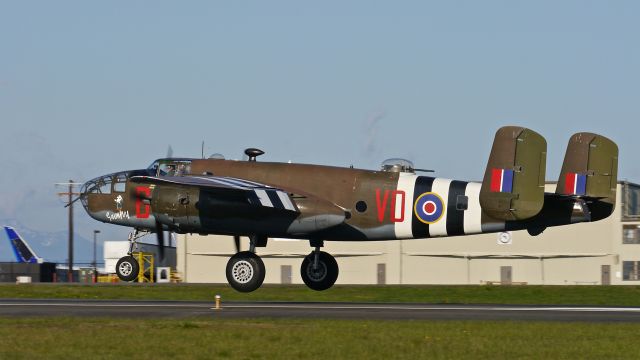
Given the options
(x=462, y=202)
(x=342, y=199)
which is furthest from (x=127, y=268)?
(x=462, y=202)

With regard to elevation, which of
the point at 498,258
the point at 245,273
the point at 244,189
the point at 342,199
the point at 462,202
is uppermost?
the point at 244,189

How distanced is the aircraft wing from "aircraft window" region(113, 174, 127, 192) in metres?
2.03

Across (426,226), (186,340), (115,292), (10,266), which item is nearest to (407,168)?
(426,226)

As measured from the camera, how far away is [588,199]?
3525 centimetres

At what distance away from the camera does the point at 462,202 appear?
1452 inches

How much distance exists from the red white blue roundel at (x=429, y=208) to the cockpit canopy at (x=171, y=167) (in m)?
8.80

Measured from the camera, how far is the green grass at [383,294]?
5478 centimetres

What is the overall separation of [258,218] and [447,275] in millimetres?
54284

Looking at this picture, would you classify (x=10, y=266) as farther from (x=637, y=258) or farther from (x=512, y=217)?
(x=512, y=217)

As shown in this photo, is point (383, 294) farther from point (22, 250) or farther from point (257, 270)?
point (22, 250)

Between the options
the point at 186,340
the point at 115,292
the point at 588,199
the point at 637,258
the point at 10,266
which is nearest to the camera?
the point at 186,340

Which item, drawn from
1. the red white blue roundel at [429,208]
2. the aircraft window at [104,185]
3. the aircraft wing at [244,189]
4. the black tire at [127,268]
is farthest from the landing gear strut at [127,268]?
the red white blue roundel at [429,208]

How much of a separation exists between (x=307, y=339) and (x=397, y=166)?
48.2 feet

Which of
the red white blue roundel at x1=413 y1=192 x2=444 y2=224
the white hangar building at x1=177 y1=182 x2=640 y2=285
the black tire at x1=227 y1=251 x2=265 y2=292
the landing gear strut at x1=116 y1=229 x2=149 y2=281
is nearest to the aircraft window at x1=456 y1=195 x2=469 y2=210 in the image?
the red white blue roundel at x1=413 y1=192 x2=444 y2=224
